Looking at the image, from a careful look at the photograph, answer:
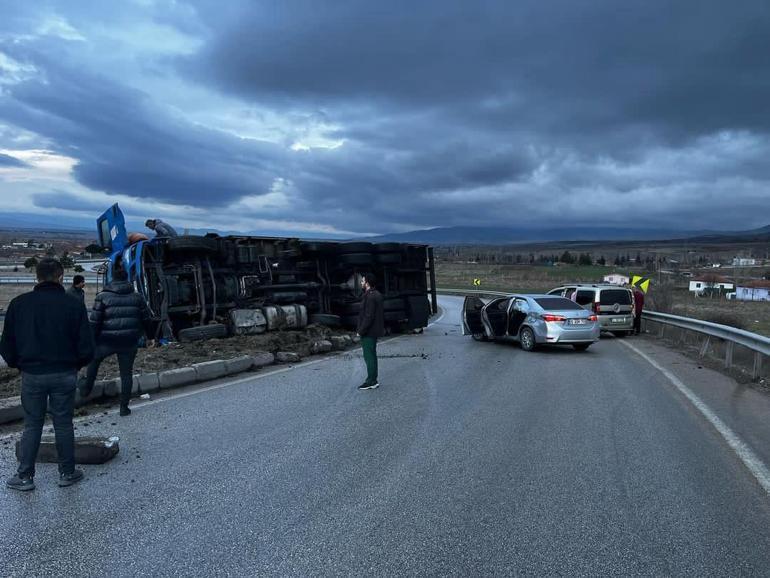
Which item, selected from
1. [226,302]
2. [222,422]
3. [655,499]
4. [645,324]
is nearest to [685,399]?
[655,499]

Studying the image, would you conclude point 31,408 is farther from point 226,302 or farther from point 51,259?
point 226,302

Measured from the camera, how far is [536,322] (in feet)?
49.3

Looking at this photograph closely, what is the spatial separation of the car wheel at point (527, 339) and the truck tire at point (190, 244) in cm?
783

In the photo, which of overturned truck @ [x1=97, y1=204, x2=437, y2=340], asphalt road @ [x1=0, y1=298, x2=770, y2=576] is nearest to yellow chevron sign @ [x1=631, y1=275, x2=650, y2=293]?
overturned truck @ [x1=97, y1=204, x2=437, y2=340]

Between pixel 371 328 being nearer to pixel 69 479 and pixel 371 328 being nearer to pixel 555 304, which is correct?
pixel 69 479

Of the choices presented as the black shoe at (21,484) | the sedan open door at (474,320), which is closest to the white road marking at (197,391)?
the black shoe at (21,484)

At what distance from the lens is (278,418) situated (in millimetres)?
7707

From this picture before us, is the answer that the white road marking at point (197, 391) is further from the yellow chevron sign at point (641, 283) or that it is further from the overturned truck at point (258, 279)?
the yellow chevron sign at point (641, 283)

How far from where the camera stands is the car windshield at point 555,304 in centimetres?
1518

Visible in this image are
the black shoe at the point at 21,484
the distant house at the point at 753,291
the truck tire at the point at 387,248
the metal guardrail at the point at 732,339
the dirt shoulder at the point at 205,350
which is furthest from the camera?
the distant house at the point at 753,291

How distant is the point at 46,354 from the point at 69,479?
112cm

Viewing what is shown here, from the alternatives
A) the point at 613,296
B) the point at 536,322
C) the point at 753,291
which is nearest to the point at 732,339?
the point at 536,322

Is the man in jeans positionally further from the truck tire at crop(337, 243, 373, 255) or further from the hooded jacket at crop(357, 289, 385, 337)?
the truck tire at crop(337, 243, 373, 255)

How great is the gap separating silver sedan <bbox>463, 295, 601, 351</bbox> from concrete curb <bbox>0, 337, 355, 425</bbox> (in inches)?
230
